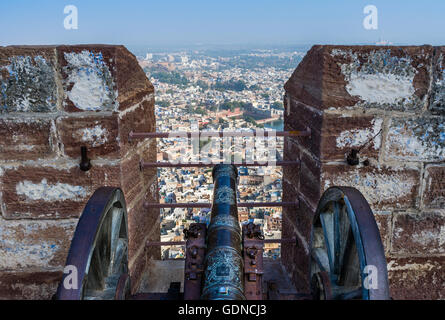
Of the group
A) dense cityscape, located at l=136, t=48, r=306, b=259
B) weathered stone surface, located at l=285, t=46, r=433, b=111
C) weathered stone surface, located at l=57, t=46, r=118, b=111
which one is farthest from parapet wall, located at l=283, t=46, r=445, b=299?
weathered stone surface, located at l=57, t=46, r=118, b=111

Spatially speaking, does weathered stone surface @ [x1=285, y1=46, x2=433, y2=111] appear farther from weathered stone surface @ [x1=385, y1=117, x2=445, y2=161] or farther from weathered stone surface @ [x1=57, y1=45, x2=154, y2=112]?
weathered stone surface @ [x1=57, y1=45, x2=154, y2=112]

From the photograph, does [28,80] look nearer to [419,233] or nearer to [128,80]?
[128,80]

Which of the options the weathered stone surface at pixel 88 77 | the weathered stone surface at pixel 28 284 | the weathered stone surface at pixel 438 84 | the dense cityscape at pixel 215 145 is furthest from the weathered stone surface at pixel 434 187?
the weathered stone surface at pixel 28 284

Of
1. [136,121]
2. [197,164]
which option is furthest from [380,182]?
[136,121]

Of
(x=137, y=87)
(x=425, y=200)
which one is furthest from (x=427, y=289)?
(x=137, y=87)

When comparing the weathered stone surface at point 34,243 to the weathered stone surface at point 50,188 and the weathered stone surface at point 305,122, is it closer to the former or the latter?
the weathered stone surface at point 50,188
